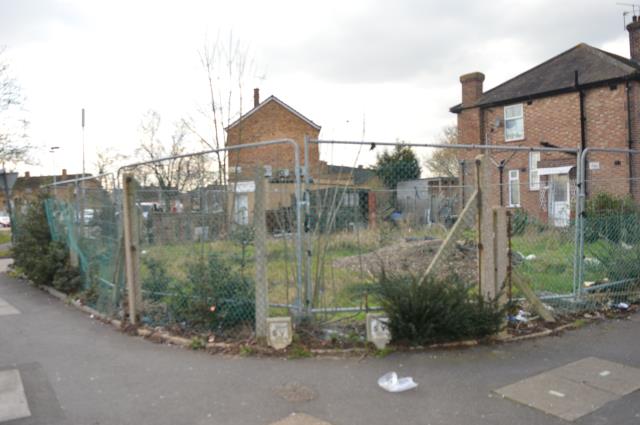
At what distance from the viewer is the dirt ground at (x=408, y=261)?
6.36 meters

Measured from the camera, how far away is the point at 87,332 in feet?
21.7

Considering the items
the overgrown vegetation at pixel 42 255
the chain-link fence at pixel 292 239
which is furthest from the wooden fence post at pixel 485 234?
the overgrown vegetation at pixel 42 255

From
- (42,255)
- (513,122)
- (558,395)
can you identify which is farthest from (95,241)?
(513,122)

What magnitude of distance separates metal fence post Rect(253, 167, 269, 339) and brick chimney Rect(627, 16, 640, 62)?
23.3 meters

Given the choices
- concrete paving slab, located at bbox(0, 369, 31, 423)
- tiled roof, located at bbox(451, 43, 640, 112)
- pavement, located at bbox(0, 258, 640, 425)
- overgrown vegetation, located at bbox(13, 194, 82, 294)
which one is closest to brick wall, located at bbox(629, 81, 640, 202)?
tiled roof, located at bbox(451, 43, 640, 112)

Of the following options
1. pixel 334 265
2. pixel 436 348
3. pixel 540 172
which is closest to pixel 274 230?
pixel 334 265

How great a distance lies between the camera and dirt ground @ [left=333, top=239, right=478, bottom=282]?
6.36m

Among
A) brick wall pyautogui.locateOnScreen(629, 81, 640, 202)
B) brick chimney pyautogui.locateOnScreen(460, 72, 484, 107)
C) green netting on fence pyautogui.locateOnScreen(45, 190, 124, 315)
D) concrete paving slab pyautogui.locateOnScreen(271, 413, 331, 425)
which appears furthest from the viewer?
brick chimney pyautogui.locateOnScreen(460, 72, 484, 107)

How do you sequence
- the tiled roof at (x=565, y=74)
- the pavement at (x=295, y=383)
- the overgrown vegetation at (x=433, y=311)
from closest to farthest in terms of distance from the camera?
1. the pavement at (x=295, y=383)
2. the overgrown vegetation at (x=433, y=311)
3. the tiled roof at (x=565, y=74)

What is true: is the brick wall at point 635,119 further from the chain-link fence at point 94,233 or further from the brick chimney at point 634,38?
the chain-link fence at point 94,233

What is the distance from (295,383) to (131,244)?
3183 millimetres

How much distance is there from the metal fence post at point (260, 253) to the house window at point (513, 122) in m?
19.7

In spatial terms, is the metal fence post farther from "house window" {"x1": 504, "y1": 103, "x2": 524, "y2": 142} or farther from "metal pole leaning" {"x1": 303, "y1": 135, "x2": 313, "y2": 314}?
"house window" {"x1": 504, "y1": 103, "x2": 524, "y2": 142}

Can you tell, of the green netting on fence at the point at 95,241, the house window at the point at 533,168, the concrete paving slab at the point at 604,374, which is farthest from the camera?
the house window at the point at 533,168
